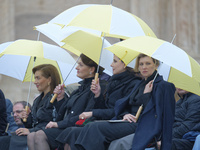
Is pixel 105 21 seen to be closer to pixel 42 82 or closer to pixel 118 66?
pixel 118 66

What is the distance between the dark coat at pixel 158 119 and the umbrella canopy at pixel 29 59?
2061 mm

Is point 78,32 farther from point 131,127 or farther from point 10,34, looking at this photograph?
point 10,34

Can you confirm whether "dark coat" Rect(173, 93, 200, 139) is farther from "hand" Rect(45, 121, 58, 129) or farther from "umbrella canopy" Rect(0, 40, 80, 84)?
"umbrella canopy" Rect(0, 40, 80, 84)

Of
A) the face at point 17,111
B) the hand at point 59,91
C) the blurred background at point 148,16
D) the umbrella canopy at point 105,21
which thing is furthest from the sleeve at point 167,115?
the blurred background at point 148,16

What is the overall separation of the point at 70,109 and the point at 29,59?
1572 mm

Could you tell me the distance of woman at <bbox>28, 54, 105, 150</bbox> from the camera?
638 centimetres

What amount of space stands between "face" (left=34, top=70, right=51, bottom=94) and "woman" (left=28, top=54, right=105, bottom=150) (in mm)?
392

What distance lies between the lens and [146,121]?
5547 mm

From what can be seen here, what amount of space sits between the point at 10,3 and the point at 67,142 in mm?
8666

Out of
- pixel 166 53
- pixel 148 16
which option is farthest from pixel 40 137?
pixel 148 16

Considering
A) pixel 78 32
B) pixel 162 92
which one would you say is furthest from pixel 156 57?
pixel 78 32

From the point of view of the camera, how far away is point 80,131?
19.1ft

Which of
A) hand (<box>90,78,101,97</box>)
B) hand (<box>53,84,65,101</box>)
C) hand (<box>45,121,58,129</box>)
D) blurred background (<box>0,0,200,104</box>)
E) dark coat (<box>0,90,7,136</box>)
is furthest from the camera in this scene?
blurred background (<box>0,0,200,104</box>)

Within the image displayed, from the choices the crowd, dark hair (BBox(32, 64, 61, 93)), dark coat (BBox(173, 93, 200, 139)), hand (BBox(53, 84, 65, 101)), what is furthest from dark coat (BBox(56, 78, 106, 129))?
dark coat (BBox(173, 93, 200, 139))
